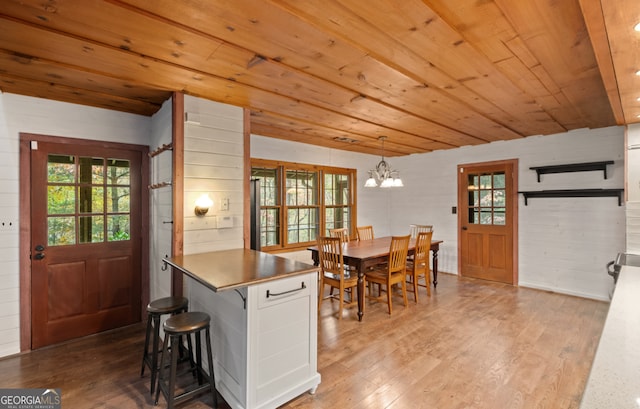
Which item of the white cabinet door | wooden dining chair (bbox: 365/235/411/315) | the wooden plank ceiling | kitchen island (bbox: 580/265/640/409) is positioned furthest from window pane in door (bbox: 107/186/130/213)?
kitchen island (bbox: 580/265/640/409)

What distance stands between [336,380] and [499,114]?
3.16m

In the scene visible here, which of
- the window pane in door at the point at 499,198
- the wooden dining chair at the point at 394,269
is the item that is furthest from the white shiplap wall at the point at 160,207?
the window pane in door at the point at 499,198

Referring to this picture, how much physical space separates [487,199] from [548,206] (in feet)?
2.82

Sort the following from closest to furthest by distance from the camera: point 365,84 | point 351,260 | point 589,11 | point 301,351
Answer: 1. point 589,11
2. point 301,351
3. point 365,84
4. point 351,260

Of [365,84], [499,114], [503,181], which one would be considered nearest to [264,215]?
[365,84]

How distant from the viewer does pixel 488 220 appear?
17.0 feet

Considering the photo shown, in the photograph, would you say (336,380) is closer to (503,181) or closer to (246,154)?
(246,154)

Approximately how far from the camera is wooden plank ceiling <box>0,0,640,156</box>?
1.55 m

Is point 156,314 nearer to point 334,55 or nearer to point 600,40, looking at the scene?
point 334,55

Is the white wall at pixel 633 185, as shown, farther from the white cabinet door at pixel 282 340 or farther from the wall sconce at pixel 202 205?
the wall sconce at pixel 202 205

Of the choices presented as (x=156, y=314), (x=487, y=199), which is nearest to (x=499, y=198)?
(x=487, y=199)

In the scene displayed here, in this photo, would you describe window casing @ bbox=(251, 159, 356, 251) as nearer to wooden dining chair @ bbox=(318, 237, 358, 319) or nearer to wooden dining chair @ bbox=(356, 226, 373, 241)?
wooden dining chair @ bbox=(356, 226, 373, 241)

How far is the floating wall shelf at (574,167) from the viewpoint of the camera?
405cm

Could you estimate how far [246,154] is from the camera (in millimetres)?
3092
